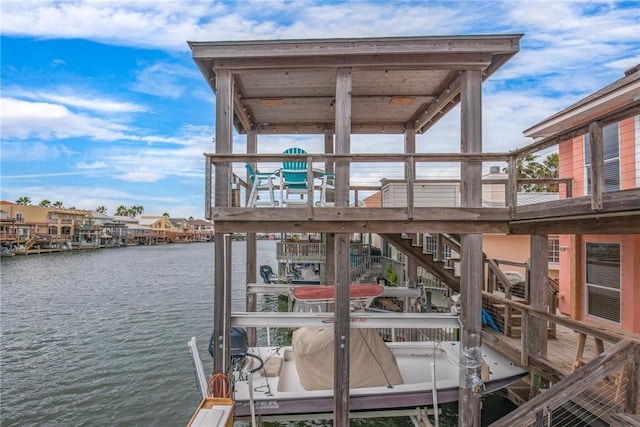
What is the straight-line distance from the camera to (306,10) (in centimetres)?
930

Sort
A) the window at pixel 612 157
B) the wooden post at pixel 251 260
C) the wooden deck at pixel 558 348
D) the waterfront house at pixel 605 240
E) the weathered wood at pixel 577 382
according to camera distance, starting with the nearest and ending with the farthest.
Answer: the weathered wood at pixel 577 382, the wooden deck at pixel 558 348, the waterfront house at pixel 605 240, the window at pixel 612 157, the wooden post at pixel 251 260

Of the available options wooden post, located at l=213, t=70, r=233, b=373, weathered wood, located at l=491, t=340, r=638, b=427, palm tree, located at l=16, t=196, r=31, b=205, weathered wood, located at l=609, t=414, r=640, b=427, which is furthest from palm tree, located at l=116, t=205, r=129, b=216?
weathered wood, located at l=609, t=414, r=640, b=427

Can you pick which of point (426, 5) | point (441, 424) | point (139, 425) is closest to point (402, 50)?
point (426, 5)

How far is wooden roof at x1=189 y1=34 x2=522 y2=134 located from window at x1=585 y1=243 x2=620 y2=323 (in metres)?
4.23

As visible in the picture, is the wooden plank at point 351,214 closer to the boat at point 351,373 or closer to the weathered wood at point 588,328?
the boat at point 351,373

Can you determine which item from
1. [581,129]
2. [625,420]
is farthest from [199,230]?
[625,420]

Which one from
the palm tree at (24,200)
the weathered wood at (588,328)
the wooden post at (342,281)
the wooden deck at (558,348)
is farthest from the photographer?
the palm tree at (24,200)

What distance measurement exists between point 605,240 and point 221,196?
7368mm

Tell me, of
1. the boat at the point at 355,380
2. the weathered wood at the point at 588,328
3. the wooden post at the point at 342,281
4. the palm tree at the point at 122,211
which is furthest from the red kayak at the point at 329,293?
the palm tree at the point at 122,211

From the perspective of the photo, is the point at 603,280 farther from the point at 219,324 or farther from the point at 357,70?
the point at 219,324

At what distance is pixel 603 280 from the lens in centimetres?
683

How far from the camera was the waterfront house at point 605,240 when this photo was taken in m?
6.04

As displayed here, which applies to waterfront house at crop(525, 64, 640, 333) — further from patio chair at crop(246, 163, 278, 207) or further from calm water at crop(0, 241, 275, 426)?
calm water at crop(0, 241, 275, 426)

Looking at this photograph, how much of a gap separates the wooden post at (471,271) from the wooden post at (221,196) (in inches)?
132
